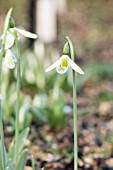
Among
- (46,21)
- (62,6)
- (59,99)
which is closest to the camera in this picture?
(59,99)

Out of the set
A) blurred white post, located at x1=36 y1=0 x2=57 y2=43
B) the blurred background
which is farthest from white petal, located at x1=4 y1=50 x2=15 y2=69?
blurred white post, located at x1=36 y1=0 x2=57 y2=43

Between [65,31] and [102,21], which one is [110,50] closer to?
[65,31]

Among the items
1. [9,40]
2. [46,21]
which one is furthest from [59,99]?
[46,21]

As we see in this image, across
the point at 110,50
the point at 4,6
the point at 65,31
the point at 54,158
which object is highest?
the point at 4,6

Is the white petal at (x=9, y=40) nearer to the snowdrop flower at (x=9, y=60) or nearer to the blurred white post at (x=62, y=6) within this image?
the snowdrop flower at (x=9, y=60)

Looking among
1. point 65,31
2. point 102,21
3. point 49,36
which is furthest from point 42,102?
point 102,21

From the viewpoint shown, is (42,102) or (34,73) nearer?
(42,102)

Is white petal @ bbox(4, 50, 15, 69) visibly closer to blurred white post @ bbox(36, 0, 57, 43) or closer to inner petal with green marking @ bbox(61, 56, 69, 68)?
inner petal with green marking @ bbox(61, 56, 69, 68)

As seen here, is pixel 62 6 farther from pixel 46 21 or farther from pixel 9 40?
pixel 9 40
